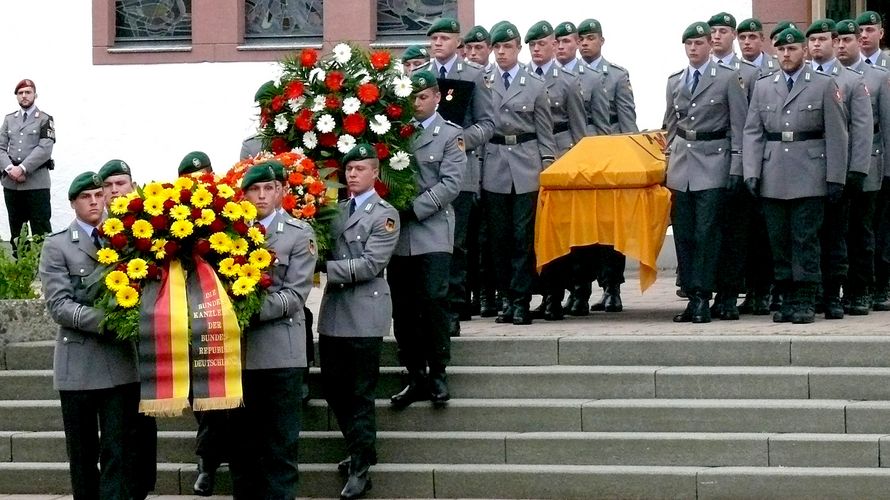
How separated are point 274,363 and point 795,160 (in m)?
4.06

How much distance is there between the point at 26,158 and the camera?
17750mm

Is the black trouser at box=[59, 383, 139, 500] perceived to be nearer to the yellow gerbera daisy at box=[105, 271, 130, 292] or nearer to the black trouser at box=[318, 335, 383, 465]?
the yellow gerbera daisy at box=[105, 271, 130, 292]

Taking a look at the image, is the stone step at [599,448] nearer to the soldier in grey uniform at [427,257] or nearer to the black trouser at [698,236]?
the soldier in grey uniform at [427,257]

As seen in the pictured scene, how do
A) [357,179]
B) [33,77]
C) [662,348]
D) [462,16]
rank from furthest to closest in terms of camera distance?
[33,77] < [462,16] < [662,348] < [357,179]

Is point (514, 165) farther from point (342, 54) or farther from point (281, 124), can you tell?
point (281, 124)

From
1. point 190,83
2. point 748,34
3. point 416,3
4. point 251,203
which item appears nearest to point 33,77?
point 190,83

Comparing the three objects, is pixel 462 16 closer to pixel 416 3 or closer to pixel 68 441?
pixel 416 3

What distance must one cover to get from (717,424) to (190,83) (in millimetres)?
9403

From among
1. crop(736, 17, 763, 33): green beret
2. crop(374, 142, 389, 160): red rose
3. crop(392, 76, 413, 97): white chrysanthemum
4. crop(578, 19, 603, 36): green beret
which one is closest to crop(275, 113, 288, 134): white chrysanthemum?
crop(374, 142, 389, 160): red rose

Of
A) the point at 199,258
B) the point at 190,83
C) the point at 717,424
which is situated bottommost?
the point at 717,424

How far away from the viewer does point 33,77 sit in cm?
1880

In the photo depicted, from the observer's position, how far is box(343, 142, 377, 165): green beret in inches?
402

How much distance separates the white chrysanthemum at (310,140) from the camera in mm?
10734

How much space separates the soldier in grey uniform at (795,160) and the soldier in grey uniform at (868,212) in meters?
0.63
